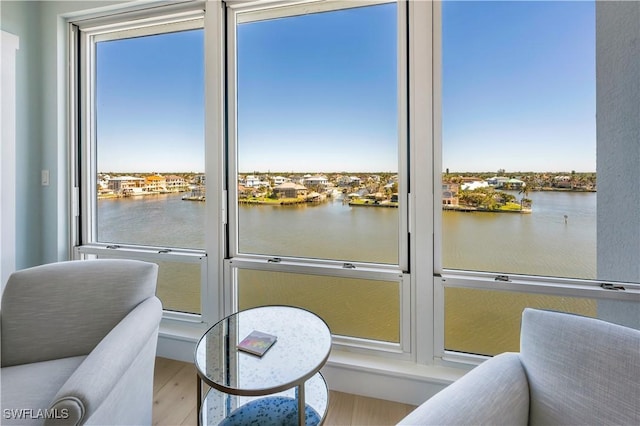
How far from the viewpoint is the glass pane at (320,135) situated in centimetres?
163

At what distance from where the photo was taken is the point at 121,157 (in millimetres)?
2092

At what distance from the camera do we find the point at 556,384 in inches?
30.5

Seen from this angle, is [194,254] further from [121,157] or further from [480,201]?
[480,201]

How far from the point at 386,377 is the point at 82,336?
4.89ft

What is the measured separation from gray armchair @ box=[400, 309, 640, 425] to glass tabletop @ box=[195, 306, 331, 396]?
453mm

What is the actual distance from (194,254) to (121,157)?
967 millimetres

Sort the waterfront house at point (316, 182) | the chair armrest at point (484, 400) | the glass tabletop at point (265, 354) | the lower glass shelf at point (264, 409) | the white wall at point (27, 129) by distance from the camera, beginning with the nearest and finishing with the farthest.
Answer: the chair armrest at point (484, 400) < the glass tabletop at point (265, 354) < the lower glass shelf at point (264, 409) < the waterfront house at point (316, 182) < the white wall at point (27, 129)

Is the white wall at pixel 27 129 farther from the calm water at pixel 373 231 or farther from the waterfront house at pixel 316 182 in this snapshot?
the waterfront house at pixel 316 182

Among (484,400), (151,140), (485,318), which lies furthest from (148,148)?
(485,318)

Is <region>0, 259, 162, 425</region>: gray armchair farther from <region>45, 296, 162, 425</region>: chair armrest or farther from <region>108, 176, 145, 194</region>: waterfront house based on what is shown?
<region>108, 176, 145, 194</region>: waterfront house

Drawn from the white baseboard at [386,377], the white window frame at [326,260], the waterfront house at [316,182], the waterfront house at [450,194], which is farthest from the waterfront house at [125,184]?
the waterfront house at [450,194]

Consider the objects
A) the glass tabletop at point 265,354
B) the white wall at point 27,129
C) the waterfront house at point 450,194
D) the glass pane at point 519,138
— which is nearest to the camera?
the glass tabletop at point 265,354

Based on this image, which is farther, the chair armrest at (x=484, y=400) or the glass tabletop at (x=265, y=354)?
the glass tabletop at (x=265, y=354)

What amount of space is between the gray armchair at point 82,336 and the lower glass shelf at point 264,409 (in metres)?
0.32
